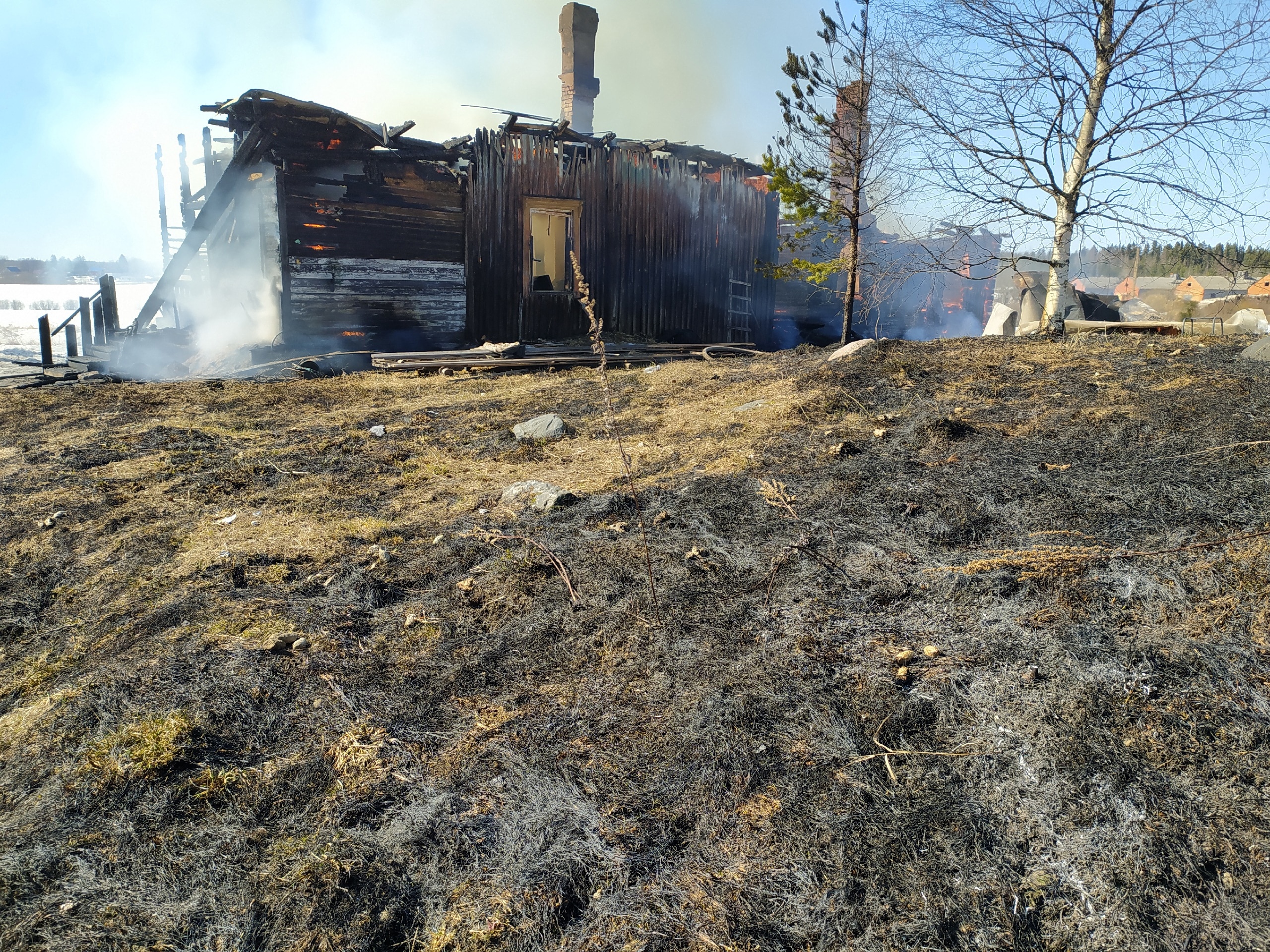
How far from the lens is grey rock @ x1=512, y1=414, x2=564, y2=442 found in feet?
24.3

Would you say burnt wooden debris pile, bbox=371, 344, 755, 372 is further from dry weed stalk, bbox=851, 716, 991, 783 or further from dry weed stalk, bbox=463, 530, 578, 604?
dry weed stalk, bbox=851, 716, 991, 783

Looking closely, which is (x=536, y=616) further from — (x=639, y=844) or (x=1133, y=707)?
(x=1133, y=707)

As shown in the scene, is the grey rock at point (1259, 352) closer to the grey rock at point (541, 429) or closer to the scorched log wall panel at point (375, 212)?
the grey rock at point (541, 429)

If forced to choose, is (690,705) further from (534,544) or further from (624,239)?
(624,239)

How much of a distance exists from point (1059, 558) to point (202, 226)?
15655 millimetres

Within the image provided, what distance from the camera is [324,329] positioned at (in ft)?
43.0

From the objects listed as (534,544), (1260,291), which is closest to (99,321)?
(534,544)

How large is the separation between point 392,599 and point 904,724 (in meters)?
2.74

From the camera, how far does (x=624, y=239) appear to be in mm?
15703

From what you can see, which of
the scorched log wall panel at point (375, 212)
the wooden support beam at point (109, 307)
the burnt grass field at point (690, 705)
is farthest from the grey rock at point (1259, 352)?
the wooden support beam at point (109, 307)

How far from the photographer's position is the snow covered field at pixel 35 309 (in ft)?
55.1

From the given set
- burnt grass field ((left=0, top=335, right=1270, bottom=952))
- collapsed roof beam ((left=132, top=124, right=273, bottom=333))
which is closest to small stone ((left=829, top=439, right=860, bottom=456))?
burnt grass field ((left=0, top=335, right=1270, bottom=952))

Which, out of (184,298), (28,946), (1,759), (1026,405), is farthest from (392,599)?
(184,298)

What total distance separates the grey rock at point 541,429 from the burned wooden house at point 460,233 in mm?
4443
